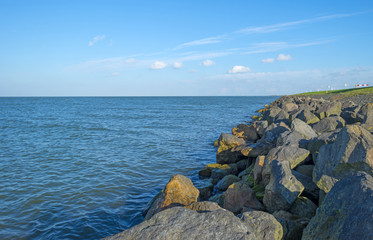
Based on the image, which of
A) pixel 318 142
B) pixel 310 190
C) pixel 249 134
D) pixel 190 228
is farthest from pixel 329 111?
pixel 190 228

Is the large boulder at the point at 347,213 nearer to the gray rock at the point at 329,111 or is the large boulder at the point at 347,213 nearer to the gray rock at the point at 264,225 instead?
the gray rock at the point at 264,225

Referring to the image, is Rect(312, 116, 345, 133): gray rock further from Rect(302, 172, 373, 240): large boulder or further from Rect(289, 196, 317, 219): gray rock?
Rect(302, 172, 373, 240): large boulder

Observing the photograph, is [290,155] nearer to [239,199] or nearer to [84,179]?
[239,199]

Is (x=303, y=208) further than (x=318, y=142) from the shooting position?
No

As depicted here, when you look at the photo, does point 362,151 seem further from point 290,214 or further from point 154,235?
point 154,235

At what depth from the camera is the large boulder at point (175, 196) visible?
8055 mm

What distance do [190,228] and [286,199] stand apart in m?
3.36

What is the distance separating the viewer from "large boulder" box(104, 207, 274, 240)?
4484 mm

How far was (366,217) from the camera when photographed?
4070 mm

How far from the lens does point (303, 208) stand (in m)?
6.85

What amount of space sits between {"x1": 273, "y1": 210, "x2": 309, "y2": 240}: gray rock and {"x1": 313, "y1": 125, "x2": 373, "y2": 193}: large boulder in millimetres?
1224

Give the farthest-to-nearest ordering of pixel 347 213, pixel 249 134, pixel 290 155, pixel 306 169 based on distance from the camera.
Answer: pixel 249 134, pixel 290 155, pixel 306 169, pixel 347 213

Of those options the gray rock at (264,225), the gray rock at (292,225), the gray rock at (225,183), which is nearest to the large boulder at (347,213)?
the gray rock at (264,225)

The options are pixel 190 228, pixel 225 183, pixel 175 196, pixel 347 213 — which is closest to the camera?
pixel 347 213
